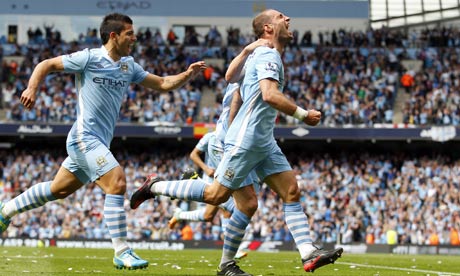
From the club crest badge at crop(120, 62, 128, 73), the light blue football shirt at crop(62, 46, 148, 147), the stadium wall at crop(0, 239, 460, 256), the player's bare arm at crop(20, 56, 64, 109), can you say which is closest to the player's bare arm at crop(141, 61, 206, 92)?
the club crest badge at crop(120, 62, 128, 73)

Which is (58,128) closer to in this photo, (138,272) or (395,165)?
(395,165)

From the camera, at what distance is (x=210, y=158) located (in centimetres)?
1688

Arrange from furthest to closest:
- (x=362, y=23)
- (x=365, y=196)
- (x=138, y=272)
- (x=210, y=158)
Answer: (x=362, y=23)
(x=365, y=196)
(x=210, y=158)
(x=138, y=272)

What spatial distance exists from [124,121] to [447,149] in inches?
560

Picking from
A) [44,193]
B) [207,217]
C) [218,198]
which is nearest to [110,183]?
[44,193]

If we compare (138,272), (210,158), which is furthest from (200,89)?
(138,272)

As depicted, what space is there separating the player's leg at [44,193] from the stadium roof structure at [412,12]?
40.6 metres

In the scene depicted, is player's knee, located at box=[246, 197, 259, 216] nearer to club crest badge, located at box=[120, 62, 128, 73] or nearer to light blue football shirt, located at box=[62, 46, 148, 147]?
light blue football shirt, located at box=[62, 46, 148, 147]

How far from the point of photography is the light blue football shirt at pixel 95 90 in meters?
11.0

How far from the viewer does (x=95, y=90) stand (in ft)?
36.6

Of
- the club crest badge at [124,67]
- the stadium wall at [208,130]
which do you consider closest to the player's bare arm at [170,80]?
the club crest badge at [124,67]

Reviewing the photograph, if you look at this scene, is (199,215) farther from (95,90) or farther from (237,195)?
(95,90)

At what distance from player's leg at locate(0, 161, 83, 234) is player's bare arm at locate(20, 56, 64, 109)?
115 centimetres

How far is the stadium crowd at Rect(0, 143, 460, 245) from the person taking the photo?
34125 mm
